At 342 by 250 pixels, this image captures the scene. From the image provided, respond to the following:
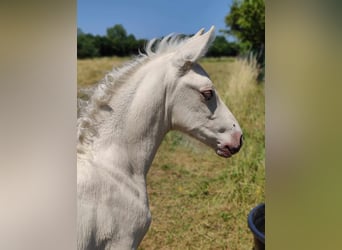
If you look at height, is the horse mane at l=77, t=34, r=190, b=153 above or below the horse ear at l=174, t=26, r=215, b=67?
below

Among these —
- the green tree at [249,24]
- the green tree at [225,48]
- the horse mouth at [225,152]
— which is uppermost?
the horse mouth at [225,152]

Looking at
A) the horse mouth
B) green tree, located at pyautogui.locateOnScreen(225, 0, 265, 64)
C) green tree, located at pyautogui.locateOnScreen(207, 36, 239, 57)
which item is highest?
the horse mouth

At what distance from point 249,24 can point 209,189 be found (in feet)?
10.2

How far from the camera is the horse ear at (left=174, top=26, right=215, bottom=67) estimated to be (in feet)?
3.51

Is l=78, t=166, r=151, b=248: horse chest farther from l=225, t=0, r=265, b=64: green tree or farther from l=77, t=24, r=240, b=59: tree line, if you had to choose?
l=225, t=0, r=265, b=64: green tree

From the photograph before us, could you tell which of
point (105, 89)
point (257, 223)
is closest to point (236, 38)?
point (257, 223)

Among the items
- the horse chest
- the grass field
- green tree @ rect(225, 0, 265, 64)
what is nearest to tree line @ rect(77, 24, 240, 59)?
green tree @ rect(225, 0, 265, 64)

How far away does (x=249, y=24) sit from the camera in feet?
17.2

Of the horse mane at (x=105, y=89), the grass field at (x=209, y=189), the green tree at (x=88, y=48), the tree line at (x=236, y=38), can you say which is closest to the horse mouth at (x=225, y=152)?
the grass field at (x=209, y=189)

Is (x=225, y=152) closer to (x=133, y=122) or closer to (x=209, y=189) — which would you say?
(x=133, y=122)

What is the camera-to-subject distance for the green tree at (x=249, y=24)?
5059 mm

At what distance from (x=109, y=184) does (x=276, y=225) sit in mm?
452

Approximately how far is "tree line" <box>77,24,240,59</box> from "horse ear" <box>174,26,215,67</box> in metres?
3.13

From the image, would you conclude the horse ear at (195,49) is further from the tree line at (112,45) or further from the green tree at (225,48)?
the green tree at (225,48)
